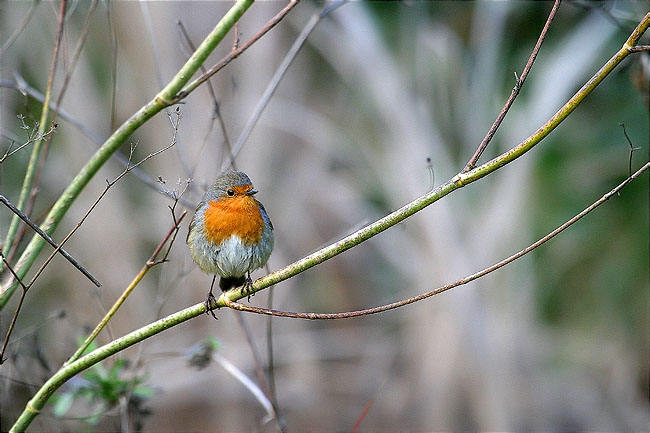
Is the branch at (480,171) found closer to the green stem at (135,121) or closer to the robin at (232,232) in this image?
the green stem at (135,121)

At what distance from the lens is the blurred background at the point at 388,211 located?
19.9 feet

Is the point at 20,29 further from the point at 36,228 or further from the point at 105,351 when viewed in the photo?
the point at 105,351

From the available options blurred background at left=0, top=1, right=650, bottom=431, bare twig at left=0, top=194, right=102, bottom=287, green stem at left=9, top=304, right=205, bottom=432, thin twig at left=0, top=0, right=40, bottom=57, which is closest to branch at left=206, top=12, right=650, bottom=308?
green stem at left=9, top=304, right=205, bottom=432

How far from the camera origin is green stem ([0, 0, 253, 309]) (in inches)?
68.3

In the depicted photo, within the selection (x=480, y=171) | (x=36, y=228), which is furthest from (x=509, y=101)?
(x=36, y=228)

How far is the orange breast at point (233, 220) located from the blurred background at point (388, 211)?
8.12ft

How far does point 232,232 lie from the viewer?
120 inches

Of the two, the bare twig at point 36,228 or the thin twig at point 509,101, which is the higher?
the thin twig at point 509,101

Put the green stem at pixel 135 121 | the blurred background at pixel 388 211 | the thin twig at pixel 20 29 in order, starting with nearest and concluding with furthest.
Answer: the green stem at pixel 135 121 < the thin twig at pixel 20 29 < the blurred background at pixel 388 211

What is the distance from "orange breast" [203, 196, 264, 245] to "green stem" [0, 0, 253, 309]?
104cm

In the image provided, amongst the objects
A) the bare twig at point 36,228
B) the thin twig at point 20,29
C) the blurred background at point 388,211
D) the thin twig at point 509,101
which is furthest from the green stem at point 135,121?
the blurred background at point 388,211

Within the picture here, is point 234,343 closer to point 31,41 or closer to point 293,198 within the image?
point 293,198

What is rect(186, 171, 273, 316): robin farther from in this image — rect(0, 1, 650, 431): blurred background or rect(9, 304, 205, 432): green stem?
rect(0, 1, 650, 431): blurred background

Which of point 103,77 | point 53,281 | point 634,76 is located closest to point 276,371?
point 53,281
